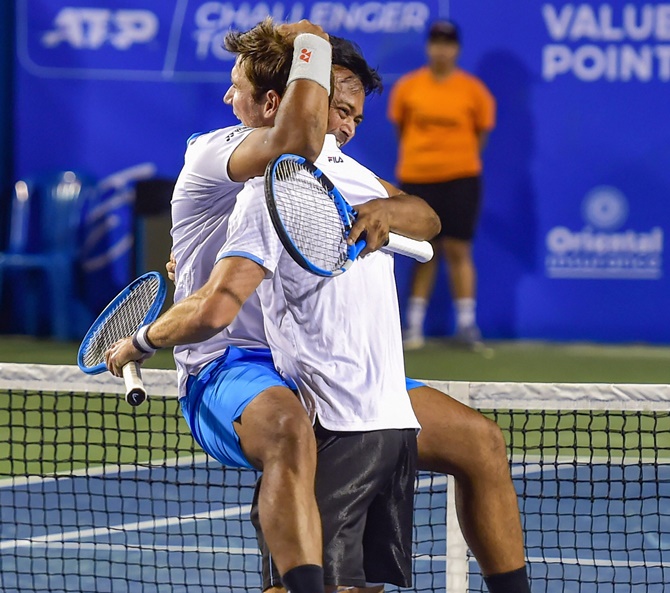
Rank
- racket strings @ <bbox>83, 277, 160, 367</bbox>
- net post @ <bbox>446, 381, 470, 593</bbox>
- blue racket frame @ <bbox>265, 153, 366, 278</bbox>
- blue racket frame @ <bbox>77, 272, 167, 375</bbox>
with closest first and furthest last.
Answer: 1. blue racket frame @ <bbox>265, 153, 366, 278</bbox>
2. blue racket frame @ <bbox>77, 272, 167, 375</bbox>
3. racket strings @ <bbox>83, 277, 160, 367</bbox>
4. net post @ <bbox>446, 381, 470, 593</bbox>

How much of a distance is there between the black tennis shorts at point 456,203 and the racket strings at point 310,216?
6.68 m

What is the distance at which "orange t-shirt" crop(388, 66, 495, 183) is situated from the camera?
9.81 m

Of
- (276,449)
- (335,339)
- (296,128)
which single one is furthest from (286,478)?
(296,128)

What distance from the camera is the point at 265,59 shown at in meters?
3.22

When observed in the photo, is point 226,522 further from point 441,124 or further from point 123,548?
point 441,124

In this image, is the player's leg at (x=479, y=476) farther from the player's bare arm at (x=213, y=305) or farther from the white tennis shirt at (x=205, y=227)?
the player's bare arm at (x=213, y=305)

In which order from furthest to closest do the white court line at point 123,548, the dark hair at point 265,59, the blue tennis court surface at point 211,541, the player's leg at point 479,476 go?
1. the white court line at point 123,548
2. the blue tennis court surface at point 211,541
3. the player's leg at point 479,476
4. the dark hair at point 265,59

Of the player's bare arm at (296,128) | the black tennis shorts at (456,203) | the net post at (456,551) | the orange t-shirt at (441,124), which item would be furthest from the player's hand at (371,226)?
the orange t-shirt at (441,124)

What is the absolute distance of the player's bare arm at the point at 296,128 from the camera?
3.02 metres

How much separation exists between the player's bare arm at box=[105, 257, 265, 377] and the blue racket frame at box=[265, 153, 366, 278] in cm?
16

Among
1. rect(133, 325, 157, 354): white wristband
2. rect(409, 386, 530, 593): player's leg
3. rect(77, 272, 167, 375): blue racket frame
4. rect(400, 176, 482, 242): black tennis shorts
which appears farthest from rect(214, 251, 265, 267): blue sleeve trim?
rect(400, 176, 482, 242): black tennis shorts

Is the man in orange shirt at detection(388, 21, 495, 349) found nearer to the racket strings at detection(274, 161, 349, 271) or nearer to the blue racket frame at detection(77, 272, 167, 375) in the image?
the blue racket frame at detection(77, 272, 167, 375)

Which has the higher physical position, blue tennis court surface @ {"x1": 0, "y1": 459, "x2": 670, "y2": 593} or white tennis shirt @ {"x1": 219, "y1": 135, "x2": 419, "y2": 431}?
white tennis shirt @ {"x1": 219, "y1": 135, "x2": 419, "y2": 431}

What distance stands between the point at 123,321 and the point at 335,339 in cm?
81
